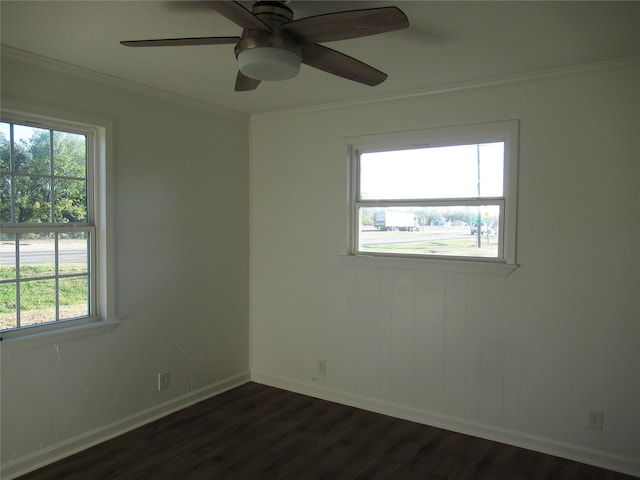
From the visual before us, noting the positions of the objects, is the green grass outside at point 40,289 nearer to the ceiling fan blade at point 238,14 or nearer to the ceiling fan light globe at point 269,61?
the ceiling fan light globe at point 269,61

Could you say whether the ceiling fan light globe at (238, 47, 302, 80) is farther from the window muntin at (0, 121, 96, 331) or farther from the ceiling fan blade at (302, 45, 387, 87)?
the window muntin at (0, 121, 96, 331)

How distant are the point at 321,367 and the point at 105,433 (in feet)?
5.47

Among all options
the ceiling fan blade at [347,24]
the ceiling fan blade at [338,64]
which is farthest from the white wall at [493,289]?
the ceiling fan blade at [347,24]

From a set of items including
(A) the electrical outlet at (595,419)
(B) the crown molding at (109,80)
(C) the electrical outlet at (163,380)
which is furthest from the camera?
(C) the electrical outlet at (163,380)

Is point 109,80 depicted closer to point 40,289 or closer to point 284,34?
point 40,289

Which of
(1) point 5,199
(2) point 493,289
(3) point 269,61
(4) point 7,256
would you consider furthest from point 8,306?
(2) point 493,289

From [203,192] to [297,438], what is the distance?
201cm

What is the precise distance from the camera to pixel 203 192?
12.6 feet

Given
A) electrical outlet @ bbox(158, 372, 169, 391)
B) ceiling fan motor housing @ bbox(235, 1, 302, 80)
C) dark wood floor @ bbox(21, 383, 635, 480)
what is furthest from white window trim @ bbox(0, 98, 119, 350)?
ceiling fan motor housing @ bbox(235, 1, 302, 80)

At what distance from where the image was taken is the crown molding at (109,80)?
2.65 metres

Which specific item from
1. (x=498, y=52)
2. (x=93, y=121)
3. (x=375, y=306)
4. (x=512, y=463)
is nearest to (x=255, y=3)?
(x=498, y=52)

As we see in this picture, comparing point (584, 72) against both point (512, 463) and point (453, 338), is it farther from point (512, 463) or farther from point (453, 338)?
point (512, 463)

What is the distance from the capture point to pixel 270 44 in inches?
75.6

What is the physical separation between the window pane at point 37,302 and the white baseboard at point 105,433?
775mm
